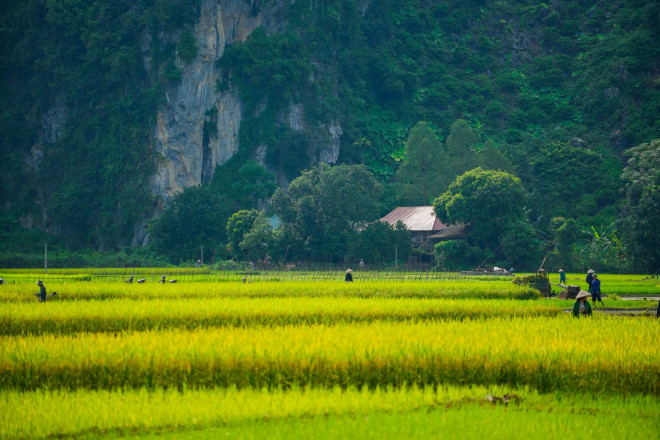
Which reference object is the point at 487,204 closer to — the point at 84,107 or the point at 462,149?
the point at 462,149

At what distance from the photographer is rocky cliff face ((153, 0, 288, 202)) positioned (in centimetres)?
8650

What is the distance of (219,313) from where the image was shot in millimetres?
22094

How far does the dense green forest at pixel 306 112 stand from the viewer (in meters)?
83.2

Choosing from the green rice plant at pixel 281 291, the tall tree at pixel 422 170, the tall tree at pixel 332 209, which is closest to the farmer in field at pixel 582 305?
the green rice plant at pixel 281 291

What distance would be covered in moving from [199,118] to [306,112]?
1394 cm

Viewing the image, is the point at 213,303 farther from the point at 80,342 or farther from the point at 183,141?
the point at 183,141

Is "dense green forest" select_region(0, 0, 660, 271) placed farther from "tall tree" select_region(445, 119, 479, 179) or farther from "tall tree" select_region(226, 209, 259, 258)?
"tall tree" select_region(226, 209, 259, 258)

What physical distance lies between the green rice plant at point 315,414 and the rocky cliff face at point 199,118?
7514cm

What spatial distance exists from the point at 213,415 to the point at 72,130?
87147 mm

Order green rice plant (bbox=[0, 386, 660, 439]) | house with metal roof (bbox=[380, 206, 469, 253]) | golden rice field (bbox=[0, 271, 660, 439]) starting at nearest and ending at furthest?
green rice plant (bbox=[0, 386, 660, 439])
golden rice field (bbox=[0, 271, 660, 439])
house with metal roof (bbox=[380, 206, 469, 253])

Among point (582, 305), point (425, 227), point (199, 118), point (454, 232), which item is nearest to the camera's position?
point (582, 305)

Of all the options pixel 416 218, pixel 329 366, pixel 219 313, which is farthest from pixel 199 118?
pixel 329 366

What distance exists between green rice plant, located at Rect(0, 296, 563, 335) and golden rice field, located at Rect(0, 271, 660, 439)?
386 cm

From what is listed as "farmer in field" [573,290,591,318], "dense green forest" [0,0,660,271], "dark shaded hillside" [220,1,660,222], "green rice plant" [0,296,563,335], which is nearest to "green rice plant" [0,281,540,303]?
"green rice plant" [0,296,563,335]
